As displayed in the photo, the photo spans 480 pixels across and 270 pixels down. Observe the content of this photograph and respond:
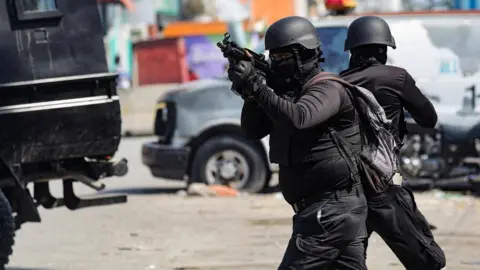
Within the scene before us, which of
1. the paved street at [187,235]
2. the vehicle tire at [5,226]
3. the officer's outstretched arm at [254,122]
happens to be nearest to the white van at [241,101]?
the paved street at [187,235]

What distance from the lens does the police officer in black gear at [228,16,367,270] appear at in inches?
193

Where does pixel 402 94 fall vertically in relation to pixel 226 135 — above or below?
above

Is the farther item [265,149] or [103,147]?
[265,149]

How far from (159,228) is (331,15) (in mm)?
3514

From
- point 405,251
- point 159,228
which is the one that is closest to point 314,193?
point 405,251

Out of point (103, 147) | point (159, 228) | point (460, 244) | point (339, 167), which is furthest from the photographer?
point (159, 228)

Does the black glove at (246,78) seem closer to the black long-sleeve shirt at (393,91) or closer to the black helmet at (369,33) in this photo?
the black long-sleeve shirt at (393,91)

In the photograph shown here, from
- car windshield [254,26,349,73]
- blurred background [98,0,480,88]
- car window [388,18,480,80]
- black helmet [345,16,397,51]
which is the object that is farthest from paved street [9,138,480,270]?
Answer: blurred background [98,0,480,88]

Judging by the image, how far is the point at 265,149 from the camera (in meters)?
12.2

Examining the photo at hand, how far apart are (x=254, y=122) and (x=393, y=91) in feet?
4.00

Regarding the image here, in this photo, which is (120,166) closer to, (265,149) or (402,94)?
(402,94)

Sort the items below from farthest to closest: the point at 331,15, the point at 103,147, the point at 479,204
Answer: the point at 331,15 < the point at 479,204 < the point at 103,147

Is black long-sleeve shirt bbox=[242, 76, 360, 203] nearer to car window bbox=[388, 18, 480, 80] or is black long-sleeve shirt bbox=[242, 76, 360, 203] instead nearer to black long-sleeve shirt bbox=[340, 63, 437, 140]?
black long-sleeve shirt bbox=[340, 63, 437, 140]

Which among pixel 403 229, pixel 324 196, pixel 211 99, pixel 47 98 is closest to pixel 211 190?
pixel 211 99
